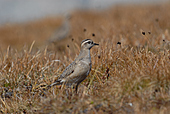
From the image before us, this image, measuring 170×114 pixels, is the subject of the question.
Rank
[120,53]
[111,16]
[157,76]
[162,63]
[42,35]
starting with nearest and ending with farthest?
[157,76]
[162,63]
[120,53]
[111,16]
[42,35]

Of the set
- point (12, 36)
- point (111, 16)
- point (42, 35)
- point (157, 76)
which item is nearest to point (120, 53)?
point (157, 76)

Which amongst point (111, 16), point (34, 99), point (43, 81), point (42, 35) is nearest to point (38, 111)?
point (34, 99)

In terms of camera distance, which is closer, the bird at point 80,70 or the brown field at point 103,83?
the brown field at point 103,83

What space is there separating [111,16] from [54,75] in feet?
32.6

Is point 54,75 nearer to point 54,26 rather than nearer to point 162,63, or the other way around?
point 162,63

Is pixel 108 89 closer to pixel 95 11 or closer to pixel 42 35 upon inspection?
pixel 42 35

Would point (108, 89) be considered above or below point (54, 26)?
below

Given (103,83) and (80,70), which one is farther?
(103,83)

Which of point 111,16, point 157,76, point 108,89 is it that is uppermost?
point 111,16

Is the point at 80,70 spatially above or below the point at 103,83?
above

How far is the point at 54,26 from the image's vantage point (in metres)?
19.3

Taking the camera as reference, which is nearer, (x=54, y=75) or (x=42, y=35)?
(x=54, y=75)

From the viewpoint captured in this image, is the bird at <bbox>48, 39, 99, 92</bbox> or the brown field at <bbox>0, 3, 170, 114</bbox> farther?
the bird at <bbox>48, 39, 99, 92</bbox>

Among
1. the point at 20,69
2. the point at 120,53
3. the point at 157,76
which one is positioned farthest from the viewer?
the point at 20,69
